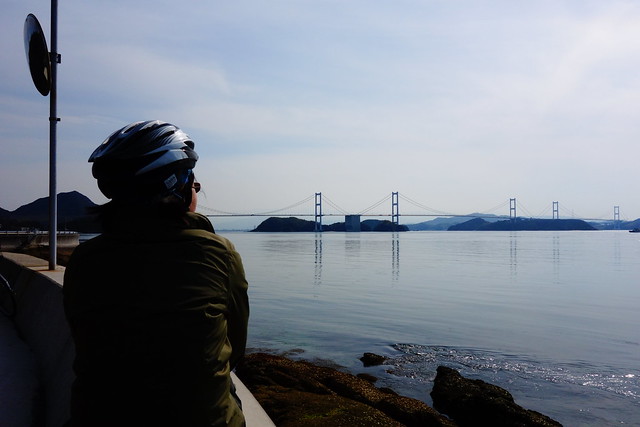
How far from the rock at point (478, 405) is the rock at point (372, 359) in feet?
6.87

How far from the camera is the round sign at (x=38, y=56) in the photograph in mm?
6893

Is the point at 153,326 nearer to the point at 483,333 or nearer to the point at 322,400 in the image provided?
the point at 322,400

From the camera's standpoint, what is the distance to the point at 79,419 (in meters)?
1.51

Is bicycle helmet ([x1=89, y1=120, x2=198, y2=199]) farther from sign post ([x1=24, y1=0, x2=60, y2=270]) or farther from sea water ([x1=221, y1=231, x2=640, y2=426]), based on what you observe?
sea water ([x1=221, y1=231, x2=640, y2=426])

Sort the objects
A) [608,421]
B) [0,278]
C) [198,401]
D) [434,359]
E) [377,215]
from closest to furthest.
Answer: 1. [198,401]
2. [0,278]
3. [608,421]
4. [434,359]
5. [377,215]

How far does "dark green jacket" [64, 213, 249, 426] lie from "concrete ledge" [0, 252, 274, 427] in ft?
4.01

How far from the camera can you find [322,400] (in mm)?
5172

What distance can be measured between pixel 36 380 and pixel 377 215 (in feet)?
446

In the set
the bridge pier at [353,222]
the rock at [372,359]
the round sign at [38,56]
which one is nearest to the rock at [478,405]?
the rock at [372,359]

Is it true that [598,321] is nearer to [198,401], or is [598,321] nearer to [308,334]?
[308,334]

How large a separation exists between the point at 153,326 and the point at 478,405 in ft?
19.1

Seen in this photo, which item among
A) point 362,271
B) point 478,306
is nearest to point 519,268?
point 362,271

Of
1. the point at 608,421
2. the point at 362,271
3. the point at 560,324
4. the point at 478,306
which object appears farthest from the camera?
the point at 362,271

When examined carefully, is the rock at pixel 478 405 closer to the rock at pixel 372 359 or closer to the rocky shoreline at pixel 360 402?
the rocky shoreline at pixel 360 402
